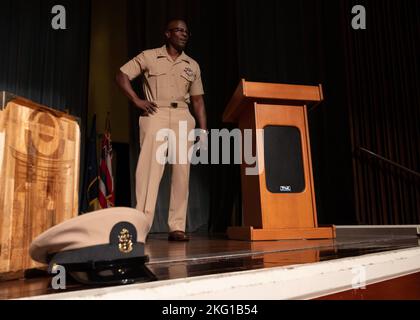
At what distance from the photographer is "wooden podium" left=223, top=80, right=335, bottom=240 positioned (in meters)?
1.70

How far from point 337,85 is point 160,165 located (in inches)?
76.5

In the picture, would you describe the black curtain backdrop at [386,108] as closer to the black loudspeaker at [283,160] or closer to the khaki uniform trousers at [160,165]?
the black loudspeaker at [283,160]

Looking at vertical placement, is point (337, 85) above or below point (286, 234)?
above

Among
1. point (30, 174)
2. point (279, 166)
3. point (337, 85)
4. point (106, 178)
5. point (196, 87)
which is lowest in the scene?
point (30, 174)

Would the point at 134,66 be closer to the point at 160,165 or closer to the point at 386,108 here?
the point at 160,165

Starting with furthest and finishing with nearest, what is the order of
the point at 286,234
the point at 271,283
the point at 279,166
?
the point at 279,166 → the point at 286,234 → the point at 271,283

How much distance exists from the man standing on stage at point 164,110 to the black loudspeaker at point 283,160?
1.72ft

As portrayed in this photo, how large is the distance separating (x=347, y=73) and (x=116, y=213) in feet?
9.70

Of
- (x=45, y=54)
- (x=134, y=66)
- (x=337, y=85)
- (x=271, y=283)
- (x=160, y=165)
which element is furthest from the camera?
(x=45, y=54)

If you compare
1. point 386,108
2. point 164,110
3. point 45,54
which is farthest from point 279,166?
point 45,54

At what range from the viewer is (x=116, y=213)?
0.63 metres

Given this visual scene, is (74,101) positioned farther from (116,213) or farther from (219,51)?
(116,213)

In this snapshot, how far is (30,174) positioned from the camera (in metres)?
0.69

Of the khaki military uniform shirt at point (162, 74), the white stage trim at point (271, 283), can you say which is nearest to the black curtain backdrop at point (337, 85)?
the khaki military uniform shirt at point (162, 74)
